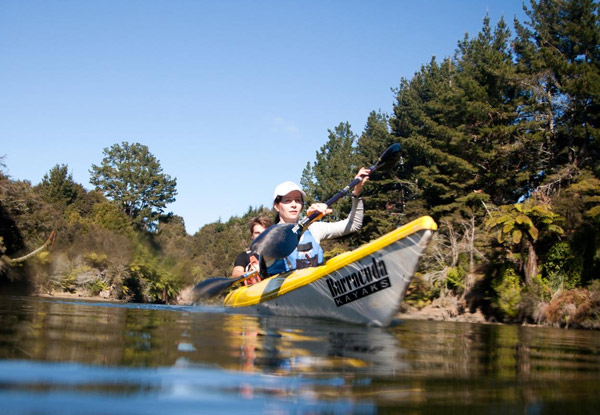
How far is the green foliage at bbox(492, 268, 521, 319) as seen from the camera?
14156 mm

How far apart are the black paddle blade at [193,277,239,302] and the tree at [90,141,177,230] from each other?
52170 mm

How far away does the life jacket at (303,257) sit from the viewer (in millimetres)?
6367

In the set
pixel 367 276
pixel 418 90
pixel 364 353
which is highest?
pixel 418 90

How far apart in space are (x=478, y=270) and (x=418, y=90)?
16.5 m

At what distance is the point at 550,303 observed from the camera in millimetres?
12719

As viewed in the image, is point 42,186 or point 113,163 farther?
point 113,163

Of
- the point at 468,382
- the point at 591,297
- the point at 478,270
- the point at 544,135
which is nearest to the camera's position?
the point at 468,382

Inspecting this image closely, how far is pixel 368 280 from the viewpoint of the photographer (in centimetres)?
470

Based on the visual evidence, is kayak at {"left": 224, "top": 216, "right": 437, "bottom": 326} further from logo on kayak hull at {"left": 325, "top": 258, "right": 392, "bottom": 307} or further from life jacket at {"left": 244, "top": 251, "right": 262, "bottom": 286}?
life jacket at {"left": 244, "top": 251, "right": 262, "bottom": 286}

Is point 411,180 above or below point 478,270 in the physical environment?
above

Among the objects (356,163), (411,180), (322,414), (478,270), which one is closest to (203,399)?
(322,414)

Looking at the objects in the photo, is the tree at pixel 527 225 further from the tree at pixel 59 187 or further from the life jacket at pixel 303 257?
the tree at pixel 59 187

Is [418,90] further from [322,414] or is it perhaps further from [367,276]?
[322,414]

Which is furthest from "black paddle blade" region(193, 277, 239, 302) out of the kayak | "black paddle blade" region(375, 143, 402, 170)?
"black paddle blade" region(375, 143, 402, 170)
